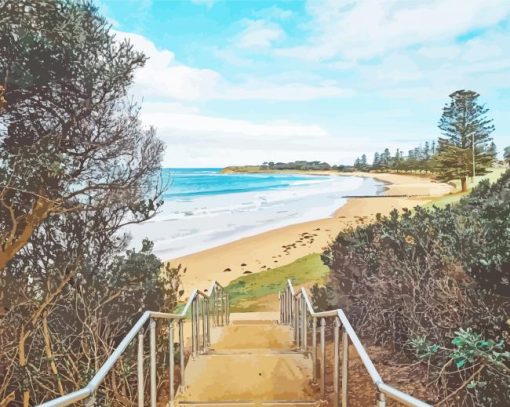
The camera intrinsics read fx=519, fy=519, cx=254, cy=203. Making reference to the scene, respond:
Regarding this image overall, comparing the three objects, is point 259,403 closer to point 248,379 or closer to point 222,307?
point 248,379

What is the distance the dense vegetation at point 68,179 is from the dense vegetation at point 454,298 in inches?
113

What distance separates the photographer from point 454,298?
12.9ft

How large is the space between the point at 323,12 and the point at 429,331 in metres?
10.2

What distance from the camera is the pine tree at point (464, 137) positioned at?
1462 inches

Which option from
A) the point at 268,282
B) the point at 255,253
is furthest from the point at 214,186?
the point at 268,282

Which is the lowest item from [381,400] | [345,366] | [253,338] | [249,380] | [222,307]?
[222,307]

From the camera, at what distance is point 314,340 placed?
181 inches

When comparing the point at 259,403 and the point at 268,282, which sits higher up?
the point at 259,403

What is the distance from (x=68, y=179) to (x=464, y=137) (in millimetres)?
35550

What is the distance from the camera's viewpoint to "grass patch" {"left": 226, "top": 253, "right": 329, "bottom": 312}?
47.8ft

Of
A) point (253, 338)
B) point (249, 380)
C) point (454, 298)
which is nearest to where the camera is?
point (454, 298)

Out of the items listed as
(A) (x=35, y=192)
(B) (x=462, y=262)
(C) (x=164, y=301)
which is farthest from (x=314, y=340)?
(A) (x=35, y=192)

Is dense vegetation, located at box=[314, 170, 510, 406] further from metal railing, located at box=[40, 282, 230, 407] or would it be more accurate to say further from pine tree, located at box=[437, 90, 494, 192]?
pine tree, located at box=[437, 90, 494, 192]

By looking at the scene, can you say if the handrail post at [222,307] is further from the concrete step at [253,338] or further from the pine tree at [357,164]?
the pine tree at [357,164]
